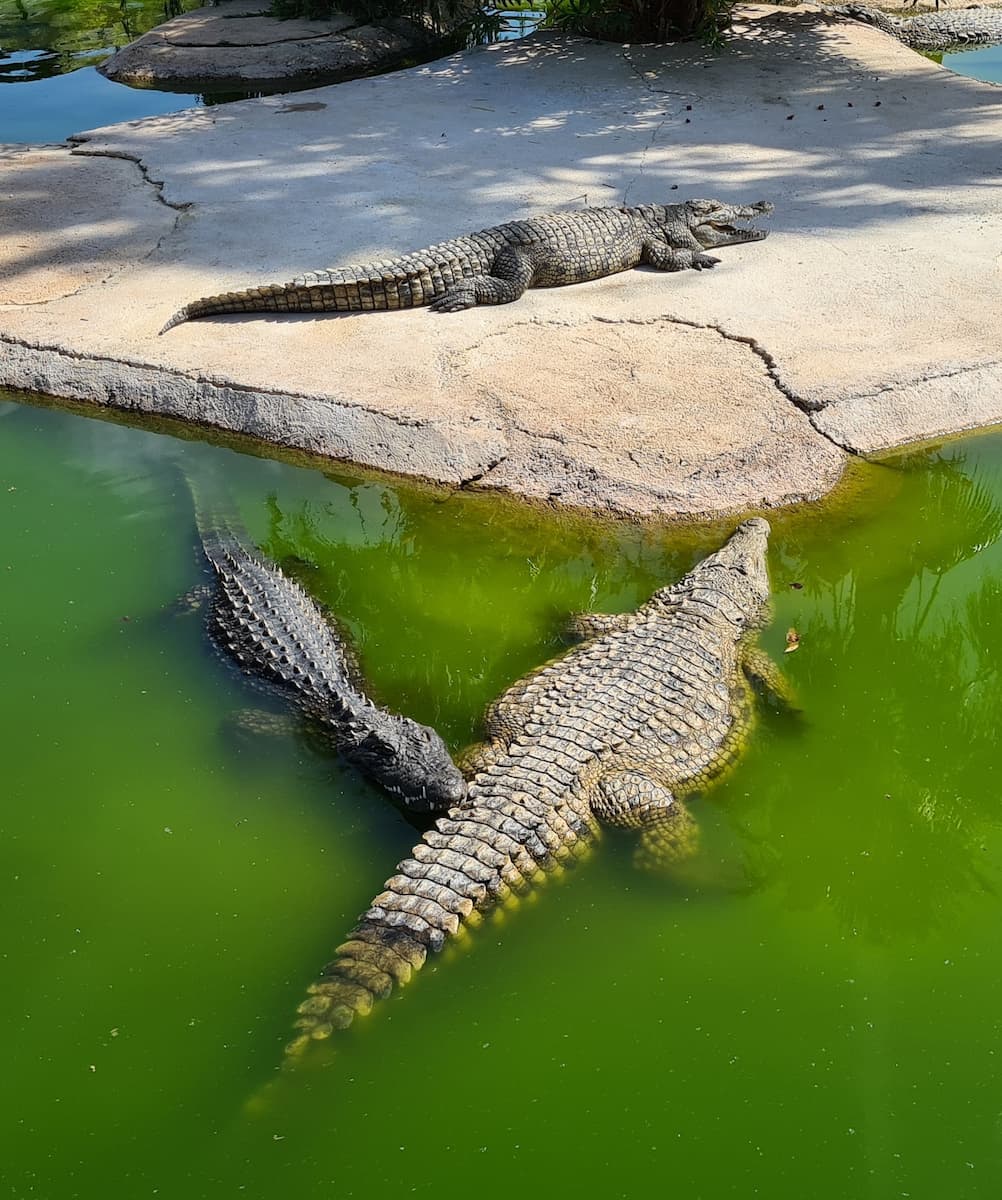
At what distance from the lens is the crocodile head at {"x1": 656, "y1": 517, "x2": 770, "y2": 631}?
186 inches

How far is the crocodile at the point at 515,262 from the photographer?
664 cm

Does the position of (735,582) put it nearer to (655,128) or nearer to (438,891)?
(438,891)

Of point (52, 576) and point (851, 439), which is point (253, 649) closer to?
point (52, 576)

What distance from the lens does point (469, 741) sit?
4.23m

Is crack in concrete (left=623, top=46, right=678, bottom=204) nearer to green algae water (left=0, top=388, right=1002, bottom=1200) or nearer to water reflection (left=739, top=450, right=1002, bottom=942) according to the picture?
water reflection (left=739, top=450, right=1002, bottom=942)

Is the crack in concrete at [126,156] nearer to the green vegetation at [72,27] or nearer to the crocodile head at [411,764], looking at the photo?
the green vegetation at [72,27]

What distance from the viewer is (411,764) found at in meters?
3.79

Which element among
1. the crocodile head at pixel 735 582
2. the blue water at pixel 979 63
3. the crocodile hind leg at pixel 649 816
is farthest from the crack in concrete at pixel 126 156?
the blue water at pixel 979 63

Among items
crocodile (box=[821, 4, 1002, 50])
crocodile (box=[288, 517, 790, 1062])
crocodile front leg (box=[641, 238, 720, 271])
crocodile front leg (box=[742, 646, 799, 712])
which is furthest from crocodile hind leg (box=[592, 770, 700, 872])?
crocodile (box=[821, 4, 1002, 50])

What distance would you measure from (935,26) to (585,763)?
483 inches

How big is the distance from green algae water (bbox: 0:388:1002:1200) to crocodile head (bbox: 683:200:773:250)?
113 inches

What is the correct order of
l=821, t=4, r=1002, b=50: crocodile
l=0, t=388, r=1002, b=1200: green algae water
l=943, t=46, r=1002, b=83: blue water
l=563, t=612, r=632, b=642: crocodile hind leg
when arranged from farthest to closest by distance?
l=821, t=4, r=1002, b=50: crocodile → l=943, t=46, r=1002, b=83: blue water → l=563, t=612, r=632, b=642: crocodile hind leg → l=0, t=388, r=1002, b=1200: green algae water

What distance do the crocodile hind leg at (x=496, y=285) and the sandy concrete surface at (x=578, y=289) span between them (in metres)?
0.14

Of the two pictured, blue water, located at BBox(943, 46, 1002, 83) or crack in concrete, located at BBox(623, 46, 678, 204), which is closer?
crack in concrete, located at BBox(623, 46, 678, 204)
